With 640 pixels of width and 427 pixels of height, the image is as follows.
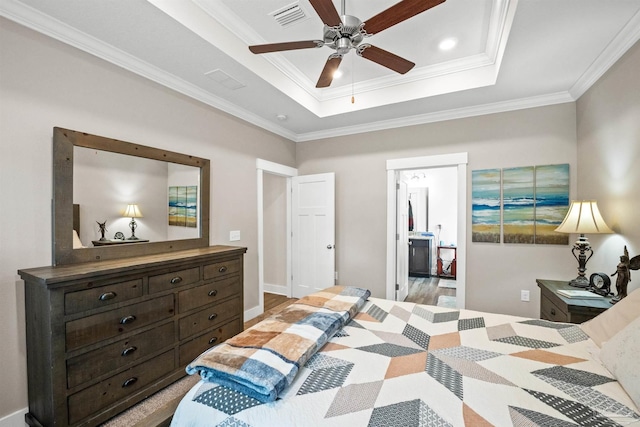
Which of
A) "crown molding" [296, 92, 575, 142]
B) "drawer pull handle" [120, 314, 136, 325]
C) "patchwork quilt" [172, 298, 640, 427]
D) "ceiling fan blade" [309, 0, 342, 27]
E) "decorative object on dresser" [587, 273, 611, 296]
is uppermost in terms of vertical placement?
"crown molding" [296, 92, 575, 142]

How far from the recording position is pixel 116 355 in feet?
6.12

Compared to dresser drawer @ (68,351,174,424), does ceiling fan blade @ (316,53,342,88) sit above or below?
above

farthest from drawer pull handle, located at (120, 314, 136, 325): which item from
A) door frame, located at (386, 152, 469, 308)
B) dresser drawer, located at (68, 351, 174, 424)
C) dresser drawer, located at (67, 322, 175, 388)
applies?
door frame, located at (386, 152, 469, 308)

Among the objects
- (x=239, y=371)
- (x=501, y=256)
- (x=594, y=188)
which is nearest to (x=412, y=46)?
(x=594, y=188)

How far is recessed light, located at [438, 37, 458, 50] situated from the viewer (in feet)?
8.40

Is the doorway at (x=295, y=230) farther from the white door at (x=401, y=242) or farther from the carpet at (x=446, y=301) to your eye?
the carpet at (x=446, y=301)

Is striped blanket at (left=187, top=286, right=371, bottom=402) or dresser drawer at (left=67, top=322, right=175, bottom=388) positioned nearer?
striped blanket at (left=187, top=286, right=371, bottom=402)

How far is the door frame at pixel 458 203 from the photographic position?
3473mm

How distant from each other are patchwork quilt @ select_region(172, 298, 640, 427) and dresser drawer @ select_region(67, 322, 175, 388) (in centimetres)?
112

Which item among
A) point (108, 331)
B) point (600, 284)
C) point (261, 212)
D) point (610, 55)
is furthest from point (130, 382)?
point (610, 55)

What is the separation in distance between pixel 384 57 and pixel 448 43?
1109 mm

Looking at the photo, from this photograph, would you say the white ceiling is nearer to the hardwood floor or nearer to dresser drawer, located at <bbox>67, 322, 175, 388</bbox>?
dresser drawer, located at <bbox>67, 322, 175, 388</bbox>

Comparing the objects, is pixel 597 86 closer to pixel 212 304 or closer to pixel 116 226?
pixel 212 304

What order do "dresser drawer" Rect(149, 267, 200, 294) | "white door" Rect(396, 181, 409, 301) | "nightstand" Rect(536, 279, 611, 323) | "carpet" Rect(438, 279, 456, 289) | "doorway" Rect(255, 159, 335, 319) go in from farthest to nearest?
"carpet" Rect(438, 279, 456, 289)
"doorway" Rect(255, 159, 335, 319)
"white door" Rect(396, 181, 409, 301)
"dresser drawer" Rect(149, 267, 200, 294)
"nightstand" Rect(536, 279, 611, 323)
